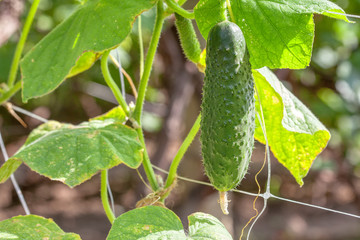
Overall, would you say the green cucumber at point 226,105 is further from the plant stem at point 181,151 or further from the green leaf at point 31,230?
the green leaf at point 31,230

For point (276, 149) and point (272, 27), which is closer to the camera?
point (272, 27)

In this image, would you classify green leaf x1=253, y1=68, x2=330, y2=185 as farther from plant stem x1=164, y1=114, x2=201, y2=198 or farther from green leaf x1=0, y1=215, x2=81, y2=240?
green leaf x1=0, y1=215, x2=81, y2=240

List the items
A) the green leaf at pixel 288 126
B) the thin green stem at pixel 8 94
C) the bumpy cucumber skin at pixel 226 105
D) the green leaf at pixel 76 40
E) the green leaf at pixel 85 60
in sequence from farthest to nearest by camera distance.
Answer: the thin green stem at pixel 8 94, the green leaf at pixel 85 60, the green leaf at pixel 288 126, the green leaf at pixel 76 40, the bumpy cucumber skin at pixel 226 105

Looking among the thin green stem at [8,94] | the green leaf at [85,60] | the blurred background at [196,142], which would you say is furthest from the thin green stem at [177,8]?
the blurred background at [196,142]

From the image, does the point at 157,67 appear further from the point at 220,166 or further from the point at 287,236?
the point at 220,166

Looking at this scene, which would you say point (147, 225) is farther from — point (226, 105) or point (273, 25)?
point (273, 25)

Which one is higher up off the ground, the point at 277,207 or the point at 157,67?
the point at 157,67

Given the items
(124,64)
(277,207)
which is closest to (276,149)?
(124,64)
